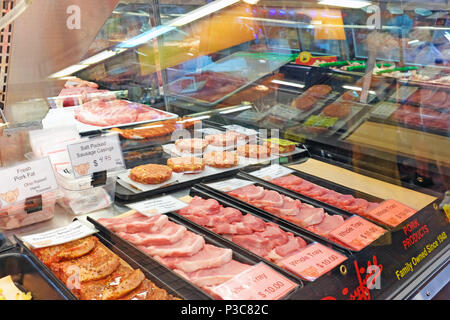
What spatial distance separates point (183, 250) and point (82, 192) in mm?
629

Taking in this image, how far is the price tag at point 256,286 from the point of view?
4.41ft

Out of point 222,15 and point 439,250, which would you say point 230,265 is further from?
point 222,15

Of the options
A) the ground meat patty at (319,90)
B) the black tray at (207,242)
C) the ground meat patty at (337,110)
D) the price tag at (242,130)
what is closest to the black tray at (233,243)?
the black tray at (207,242)

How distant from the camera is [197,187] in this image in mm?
2264

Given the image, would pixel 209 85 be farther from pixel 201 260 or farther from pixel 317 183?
pixel 201 260

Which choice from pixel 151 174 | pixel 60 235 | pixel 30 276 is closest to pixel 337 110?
pixel 151 174

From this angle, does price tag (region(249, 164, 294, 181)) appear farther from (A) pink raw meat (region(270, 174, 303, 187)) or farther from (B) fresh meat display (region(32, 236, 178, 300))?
(B) fresh meat display (region(32, 236, 178, 300))

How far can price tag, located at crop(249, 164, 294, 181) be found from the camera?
2.43 metres

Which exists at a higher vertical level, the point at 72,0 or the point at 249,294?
the point at 72,0

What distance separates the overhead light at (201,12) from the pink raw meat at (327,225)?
6.81 ft

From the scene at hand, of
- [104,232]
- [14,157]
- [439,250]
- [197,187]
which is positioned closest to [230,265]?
[104,232]

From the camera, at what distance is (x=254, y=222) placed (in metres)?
1.92

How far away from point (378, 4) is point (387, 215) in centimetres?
163

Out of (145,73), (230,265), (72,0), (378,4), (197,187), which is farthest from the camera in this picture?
(145,73)
